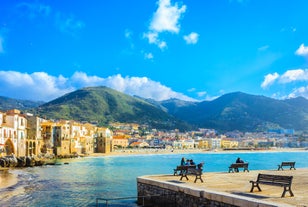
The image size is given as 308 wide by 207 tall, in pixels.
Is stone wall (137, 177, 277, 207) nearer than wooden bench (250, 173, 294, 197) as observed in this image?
Yes

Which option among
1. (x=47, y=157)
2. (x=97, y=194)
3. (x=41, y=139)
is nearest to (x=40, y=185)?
(x=97, y=194)

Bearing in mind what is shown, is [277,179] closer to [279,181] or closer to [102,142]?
[279,181]

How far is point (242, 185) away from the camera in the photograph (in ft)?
57.6

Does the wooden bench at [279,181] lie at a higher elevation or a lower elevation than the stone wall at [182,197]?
higher

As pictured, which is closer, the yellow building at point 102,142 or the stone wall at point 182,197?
the stone wall at point 182,197

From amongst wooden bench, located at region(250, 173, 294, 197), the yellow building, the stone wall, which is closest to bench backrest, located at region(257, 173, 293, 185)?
wooden bench, located at region(250, 173, 294, 197)

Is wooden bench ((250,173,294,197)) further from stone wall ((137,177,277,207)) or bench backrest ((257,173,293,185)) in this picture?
stone wall ((137,177,277,207))

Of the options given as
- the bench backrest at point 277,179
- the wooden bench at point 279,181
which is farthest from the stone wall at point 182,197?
the bench backrest at point 277,179

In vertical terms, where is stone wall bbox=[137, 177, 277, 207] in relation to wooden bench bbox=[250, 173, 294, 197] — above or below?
below

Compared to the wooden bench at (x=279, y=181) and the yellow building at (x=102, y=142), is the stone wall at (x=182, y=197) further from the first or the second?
the yellow building at (x=102, y=142)

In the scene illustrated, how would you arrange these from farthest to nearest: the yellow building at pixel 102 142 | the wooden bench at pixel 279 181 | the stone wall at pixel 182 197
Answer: the yellow building at pixel 102 142 < the wooden bench at pixel 279 181 < the stone wall at pixel 182 197

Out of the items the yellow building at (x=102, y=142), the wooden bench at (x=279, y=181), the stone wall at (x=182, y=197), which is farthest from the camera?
the yellow building at (x=102, y=142)

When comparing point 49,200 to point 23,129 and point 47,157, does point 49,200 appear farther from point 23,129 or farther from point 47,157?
point 47,157

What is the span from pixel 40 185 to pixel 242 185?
2007 cm
